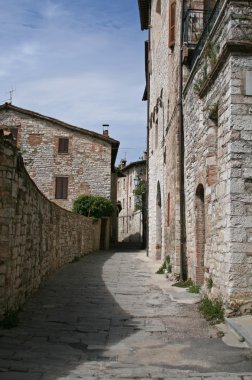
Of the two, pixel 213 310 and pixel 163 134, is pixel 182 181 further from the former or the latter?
pixel 213 310

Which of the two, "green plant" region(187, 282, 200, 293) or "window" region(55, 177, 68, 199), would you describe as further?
"window" region(55, 177, 68, 199)

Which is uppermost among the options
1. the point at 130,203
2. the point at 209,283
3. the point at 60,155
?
the point at 60,155

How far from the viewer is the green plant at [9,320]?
18.5 ft

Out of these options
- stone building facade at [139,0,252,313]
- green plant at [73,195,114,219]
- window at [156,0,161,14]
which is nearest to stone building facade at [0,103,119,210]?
green plant at [73,195,114,219]

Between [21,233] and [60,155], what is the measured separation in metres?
20.6

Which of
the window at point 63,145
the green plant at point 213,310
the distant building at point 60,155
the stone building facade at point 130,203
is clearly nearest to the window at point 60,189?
the distant building at point 60,155

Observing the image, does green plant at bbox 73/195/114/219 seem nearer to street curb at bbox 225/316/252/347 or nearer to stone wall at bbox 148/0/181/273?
stone wall at bbox 148/0/181/273

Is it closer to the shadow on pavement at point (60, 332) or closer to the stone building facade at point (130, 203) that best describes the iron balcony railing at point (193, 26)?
the shadow on pavement at point (60, 332)

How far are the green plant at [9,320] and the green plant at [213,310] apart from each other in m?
2.68

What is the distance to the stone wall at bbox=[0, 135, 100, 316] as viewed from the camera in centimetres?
601

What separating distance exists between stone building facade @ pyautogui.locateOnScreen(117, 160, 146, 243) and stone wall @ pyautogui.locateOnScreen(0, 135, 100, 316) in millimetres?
27050

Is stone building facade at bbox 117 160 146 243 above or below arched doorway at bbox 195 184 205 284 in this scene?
above

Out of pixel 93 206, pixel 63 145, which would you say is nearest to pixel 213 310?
pixel 93 206

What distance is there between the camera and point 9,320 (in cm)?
574
